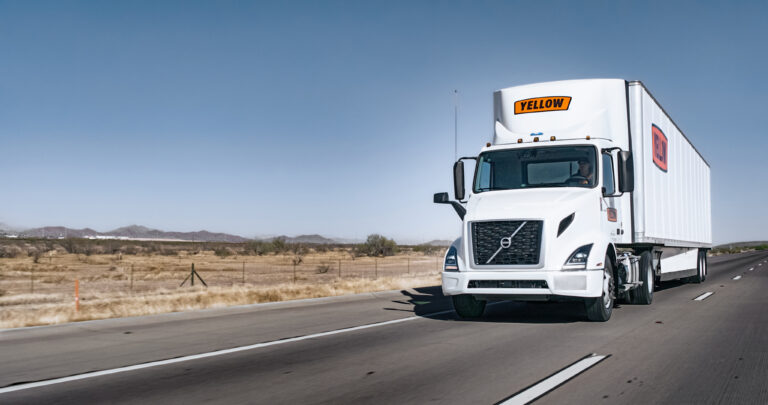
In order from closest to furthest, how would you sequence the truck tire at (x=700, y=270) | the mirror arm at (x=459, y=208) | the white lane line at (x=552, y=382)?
the white lane line at (x=552, y=382)
the mirror arm at (x=459, y=208)
the truck tire at (x=700, y=270)

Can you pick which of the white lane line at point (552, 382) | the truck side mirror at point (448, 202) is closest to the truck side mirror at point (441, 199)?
the truck side mirror at point (448, 202)

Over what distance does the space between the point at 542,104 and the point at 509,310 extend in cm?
430

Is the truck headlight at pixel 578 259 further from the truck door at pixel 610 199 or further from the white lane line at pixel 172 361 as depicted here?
the white lane line at pixel 172 361

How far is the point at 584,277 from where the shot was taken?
10.1 metres

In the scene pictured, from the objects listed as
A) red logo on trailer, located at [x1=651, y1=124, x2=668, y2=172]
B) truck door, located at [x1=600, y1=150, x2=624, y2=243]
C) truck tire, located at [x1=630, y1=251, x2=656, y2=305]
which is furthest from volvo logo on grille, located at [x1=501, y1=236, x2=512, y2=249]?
red logo on trailer, located at [x1=651, y1=124, x2=668, y2=172]

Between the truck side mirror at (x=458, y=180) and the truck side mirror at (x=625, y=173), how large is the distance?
2858 millimetres

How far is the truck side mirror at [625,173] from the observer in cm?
1141

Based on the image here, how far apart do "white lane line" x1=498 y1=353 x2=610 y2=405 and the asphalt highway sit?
3 cm

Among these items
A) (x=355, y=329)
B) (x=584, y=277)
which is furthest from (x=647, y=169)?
(x=355, y=329)

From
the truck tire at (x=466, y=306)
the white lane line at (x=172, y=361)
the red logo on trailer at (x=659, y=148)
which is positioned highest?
the red logo on trailer at (x=659, y=148)

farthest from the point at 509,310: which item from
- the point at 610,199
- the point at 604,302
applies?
the point at 610,199

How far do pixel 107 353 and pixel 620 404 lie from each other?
6462 mm

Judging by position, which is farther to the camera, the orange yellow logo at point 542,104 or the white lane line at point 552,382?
the orange yellow logo at point 542,104

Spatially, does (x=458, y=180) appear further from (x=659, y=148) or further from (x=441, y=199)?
(x=659, y=148)
